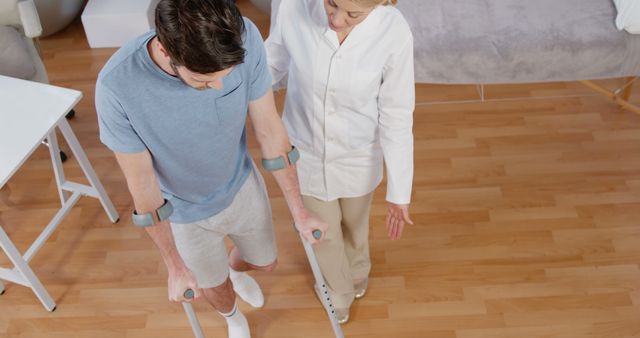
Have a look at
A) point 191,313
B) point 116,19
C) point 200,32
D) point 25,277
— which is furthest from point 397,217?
point 116,19

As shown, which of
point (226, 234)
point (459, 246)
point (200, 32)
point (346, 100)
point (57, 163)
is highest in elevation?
point (200, 32)

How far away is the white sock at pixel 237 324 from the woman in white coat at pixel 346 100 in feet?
1.16

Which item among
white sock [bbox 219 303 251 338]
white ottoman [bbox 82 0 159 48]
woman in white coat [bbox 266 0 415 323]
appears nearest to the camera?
woman in white coat [bbox 266 0 415 323]

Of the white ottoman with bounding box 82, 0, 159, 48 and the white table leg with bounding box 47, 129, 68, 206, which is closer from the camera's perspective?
the white table leg with bounding box 47, 129, 68, 206

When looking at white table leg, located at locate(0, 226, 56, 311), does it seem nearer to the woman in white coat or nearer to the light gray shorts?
the light gray shorts

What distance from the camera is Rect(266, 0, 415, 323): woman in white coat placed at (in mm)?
1611

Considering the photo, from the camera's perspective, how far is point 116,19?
3334 mm

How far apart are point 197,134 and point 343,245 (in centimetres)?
86

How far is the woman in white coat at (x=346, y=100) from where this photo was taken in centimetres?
161

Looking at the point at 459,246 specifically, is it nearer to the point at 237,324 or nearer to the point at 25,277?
the point at 237,324

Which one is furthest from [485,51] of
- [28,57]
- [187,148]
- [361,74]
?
[28,57]

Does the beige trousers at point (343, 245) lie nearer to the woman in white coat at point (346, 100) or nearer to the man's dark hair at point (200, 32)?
the woman in white coat at point (346, 100)

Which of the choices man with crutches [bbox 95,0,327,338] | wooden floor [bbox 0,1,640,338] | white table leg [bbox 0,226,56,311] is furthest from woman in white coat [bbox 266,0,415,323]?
white table leg [bbox 0,226,56,311]

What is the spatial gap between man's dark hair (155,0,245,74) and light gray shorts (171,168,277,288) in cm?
71
